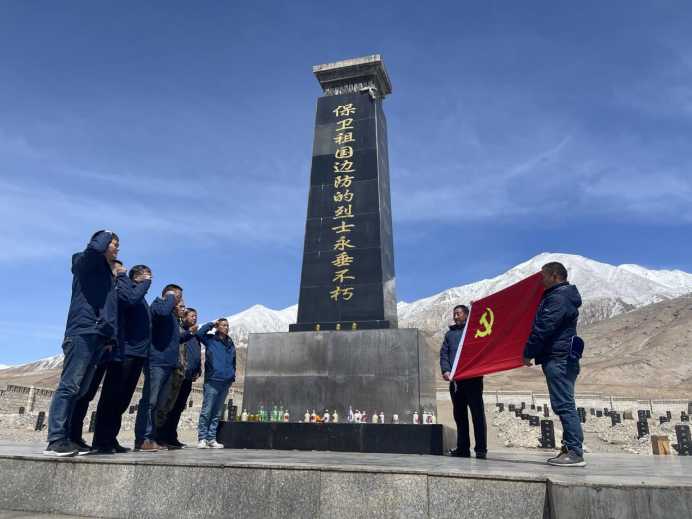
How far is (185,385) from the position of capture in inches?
260

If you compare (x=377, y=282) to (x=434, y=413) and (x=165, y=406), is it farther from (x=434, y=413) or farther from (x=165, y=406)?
(x=165, y=406)

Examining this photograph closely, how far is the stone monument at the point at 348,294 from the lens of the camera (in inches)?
278

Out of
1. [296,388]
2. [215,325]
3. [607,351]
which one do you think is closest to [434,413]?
[296,388]

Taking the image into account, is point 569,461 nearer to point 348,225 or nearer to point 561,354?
point 561,354

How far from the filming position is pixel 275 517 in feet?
9.57

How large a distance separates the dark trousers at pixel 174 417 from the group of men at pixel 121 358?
0.04 feet

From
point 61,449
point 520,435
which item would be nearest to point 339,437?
point 61,449

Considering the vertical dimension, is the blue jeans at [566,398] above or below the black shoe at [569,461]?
Result: above

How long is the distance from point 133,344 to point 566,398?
4.11m

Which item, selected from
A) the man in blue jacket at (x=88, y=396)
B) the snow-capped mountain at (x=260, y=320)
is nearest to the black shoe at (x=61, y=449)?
the man in blue jacket at (x=88, y=396)

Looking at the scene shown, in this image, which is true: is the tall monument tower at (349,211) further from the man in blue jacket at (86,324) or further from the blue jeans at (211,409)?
the man in blue jacket at (86,324)

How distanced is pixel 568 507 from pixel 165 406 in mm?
5138

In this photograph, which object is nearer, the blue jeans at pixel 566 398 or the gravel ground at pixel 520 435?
the blue jeans at pixel 566 398

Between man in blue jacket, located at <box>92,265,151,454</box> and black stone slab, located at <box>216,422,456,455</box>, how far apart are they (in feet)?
6.18
